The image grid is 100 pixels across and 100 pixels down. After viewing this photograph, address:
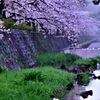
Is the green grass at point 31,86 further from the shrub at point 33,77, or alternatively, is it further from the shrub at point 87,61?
the shrub at point 87,61

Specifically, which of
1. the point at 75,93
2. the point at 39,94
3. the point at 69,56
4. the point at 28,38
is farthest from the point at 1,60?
the point at 69,56

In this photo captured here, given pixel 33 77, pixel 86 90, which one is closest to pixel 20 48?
pixel 86 90

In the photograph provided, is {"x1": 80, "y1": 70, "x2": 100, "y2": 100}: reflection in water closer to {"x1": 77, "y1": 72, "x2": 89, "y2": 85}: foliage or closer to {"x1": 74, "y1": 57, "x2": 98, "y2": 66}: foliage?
{"x1": 77, "y1": 72, "x2": 89, "y2": 85}: foliage

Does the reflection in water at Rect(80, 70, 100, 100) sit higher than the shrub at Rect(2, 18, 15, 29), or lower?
lower

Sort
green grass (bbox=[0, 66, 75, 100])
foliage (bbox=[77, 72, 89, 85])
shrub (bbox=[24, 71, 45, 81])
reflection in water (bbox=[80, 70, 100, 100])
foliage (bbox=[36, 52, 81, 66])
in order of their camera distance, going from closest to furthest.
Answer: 1. green grass (bbox=[0, 66, 75, 100])
2. reflection in water (bbox=[80, 70, 100, 100])
3. shrub (bbox=[24, 71, 45, 81])
4. foliage (bbox=[77, 72, 89, 85])
5. foliage (bbox=[36, 52, 81, 66])

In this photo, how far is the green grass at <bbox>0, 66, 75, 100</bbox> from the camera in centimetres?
986

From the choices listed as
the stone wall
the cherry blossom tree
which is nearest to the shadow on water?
the stone wall

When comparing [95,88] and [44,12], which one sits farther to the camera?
[44,12]

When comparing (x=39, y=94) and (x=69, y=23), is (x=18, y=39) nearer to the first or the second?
(x=69, y=23)

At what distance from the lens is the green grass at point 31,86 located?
9.86 m

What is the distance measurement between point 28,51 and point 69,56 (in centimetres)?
401

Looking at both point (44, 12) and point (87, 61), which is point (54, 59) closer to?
point (87, 61)

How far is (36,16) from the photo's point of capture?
20953mm

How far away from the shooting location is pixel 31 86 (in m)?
10.9
